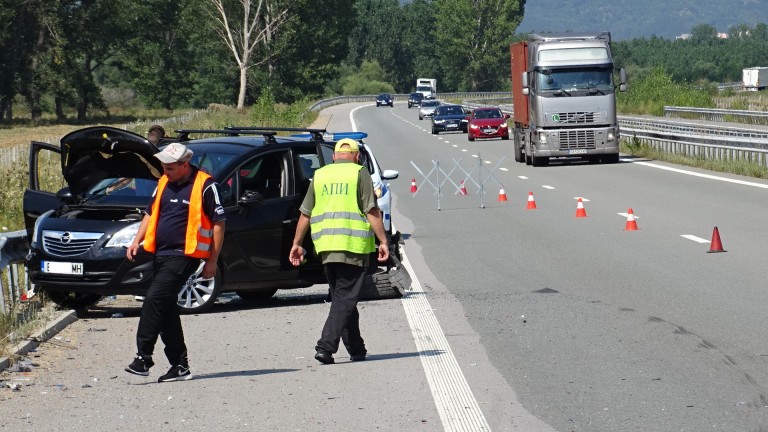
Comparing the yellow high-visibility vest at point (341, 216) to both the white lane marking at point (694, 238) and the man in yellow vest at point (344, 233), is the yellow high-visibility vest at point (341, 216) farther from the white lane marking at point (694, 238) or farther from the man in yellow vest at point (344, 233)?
the white lane marking at point (694, 238)

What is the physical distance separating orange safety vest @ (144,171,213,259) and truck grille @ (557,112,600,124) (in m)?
26.7

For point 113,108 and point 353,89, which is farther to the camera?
point 353,89

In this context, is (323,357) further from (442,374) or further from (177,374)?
(177,374)

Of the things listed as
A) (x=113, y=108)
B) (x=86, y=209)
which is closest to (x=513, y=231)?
(x=86, y=209)

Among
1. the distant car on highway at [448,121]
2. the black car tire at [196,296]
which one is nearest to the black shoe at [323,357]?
the black car tire at [196,296]

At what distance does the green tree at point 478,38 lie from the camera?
171 meters

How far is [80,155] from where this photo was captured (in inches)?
512

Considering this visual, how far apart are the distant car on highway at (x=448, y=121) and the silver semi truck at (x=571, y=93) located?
2781cm

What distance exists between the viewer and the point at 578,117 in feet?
115

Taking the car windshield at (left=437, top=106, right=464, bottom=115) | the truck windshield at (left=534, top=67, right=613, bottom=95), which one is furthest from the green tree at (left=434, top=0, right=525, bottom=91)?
the truck windshield at (left=534, top=67, right=613, bottom=95)

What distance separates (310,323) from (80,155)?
2.88 m

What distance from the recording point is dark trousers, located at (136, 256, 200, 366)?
9.14 meters

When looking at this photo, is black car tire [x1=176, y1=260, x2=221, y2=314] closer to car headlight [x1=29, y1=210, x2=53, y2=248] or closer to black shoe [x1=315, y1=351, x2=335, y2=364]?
car headlight [x1=29, y1=210, x2=53, y2=248]

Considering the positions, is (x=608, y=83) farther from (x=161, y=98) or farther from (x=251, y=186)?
(x=161, y=98)
